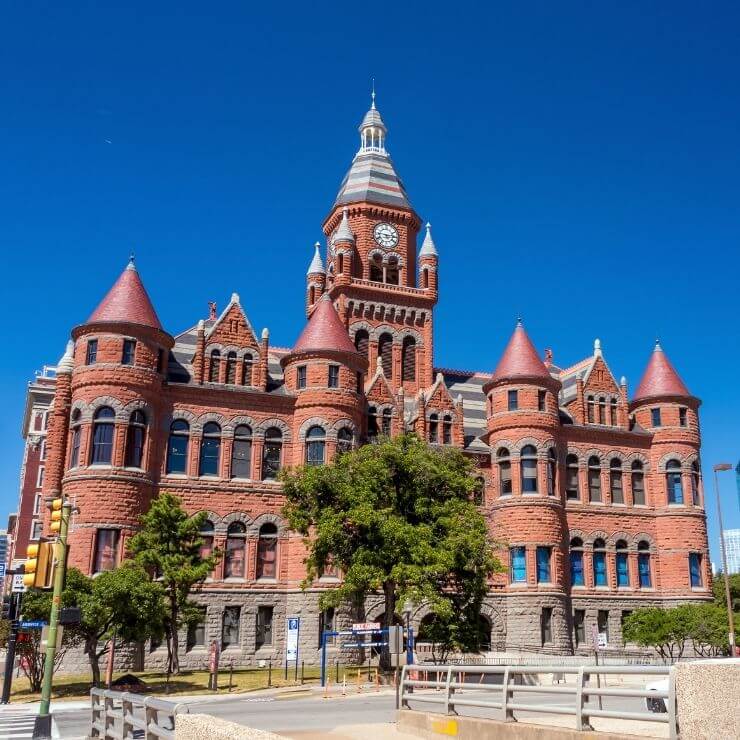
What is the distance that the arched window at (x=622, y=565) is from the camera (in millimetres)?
49938

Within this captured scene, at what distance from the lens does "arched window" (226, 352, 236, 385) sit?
1804 inches

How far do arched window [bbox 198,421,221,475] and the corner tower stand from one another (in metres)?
12.4

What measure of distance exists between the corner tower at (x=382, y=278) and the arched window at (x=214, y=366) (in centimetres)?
1027

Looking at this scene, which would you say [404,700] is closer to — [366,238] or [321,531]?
[321,531]

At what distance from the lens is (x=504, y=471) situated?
48781 millimetres

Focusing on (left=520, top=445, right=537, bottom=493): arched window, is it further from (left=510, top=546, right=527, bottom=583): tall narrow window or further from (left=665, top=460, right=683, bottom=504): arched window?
(left=665, top=460, right=683, bottom=504): arched window

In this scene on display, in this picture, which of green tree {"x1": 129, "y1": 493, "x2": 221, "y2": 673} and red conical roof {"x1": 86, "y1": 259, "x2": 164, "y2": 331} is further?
red conical roof {"x1": 86, "y1": 259, "x2": 164, "y2": 331}

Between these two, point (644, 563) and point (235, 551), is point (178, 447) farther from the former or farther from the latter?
point (644, 563)

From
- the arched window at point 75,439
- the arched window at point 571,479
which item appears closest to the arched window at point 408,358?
the arched window at point 571,479

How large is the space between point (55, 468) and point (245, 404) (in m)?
9.99

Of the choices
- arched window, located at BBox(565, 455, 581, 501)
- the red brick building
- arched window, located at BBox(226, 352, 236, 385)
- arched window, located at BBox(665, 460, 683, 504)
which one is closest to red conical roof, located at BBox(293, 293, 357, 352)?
the red brick building

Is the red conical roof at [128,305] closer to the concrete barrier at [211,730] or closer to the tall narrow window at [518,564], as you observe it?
the tall narrow window at [518,564]

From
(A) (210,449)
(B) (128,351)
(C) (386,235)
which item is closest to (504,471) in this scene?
(A) (210,449)

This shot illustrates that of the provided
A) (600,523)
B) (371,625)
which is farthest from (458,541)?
(600,523)
